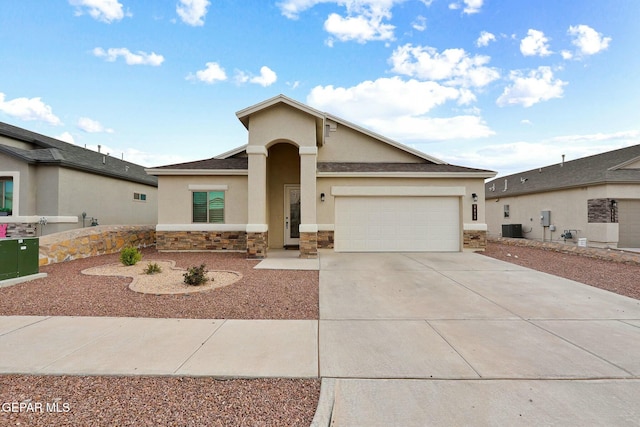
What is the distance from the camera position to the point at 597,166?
16609 mm

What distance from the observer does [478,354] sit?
3.78 meters

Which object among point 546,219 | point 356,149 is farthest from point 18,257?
point 546,219

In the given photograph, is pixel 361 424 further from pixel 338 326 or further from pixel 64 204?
pixel 64 204

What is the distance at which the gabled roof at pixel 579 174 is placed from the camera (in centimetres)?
1488

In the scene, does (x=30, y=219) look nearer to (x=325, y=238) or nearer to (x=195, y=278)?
(x=195, y=278)

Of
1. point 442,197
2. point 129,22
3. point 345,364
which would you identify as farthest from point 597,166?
point 129,22

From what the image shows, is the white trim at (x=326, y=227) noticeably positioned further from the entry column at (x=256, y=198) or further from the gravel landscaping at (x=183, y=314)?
the gravel landscaping at (x=183, y=314)

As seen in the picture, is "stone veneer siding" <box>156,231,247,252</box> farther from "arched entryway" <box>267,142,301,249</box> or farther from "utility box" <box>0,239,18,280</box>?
"utility box" <box>0,239,18,280</box>

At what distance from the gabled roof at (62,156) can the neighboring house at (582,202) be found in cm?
2389

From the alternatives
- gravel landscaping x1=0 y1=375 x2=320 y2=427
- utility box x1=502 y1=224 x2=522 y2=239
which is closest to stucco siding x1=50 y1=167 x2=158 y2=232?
gravel landscaping x1=0 y1=375 x2=320 y2=427

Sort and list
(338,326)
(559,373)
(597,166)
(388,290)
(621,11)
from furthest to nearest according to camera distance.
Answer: (597,166), (621,11), (388,290), (338,326), (559,373)

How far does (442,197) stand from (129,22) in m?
14.9

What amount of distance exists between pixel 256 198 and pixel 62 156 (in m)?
9.55

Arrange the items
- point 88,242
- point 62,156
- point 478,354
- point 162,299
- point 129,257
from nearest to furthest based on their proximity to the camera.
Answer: point 478,354, point 162,299, point 129,257, point 88,242, point 62,156
